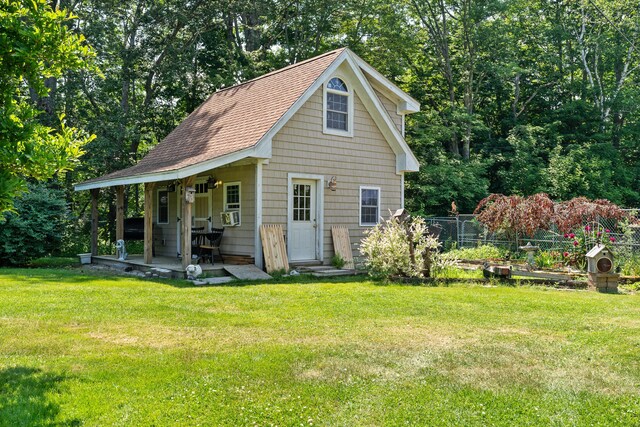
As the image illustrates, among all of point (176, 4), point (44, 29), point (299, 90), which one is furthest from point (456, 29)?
point (44, 29)

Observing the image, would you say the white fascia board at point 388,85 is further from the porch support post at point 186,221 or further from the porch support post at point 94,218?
the porch support post at point 94,218

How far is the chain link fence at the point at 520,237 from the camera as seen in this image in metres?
11.9

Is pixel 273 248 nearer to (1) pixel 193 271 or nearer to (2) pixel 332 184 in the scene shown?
(1) pixel 193 271

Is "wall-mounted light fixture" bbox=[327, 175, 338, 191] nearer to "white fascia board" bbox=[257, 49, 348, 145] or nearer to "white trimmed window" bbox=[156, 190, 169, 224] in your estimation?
"white fascia board" bbox=[257, 49, 348, 145]

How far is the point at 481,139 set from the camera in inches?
1045

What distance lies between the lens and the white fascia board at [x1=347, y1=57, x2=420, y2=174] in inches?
542

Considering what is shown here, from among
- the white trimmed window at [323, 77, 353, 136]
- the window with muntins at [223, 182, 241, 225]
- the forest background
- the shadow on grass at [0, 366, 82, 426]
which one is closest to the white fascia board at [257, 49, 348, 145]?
the white trimmed window at [323, 77, 353, 136]

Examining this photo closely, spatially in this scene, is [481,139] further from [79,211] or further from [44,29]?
A: [44,29]

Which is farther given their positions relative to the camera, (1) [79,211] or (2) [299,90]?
(1) [79,211]

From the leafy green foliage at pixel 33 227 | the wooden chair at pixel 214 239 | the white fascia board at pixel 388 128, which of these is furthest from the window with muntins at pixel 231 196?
the leafy green foliage at pixel 33 227

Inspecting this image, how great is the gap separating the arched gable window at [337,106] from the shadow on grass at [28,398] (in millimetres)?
10007

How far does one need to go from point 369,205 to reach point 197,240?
464 centimetres

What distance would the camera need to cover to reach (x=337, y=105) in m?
13.8

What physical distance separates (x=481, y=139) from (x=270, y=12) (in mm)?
11890
